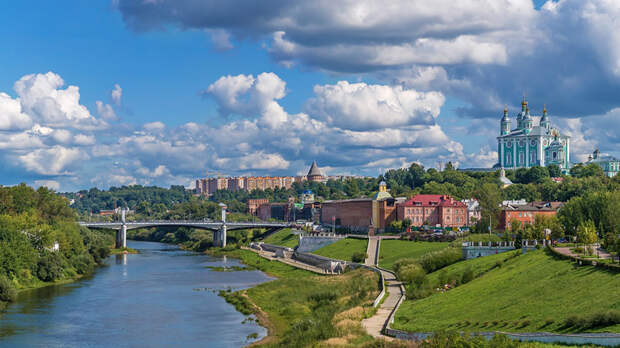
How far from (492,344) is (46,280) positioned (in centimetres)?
5769

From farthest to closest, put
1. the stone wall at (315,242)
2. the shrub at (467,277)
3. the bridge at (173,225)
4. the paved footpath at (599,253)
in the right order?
the bridge at (173,225)
the stone wall at (315,242)
the shrub at (467,277)
the paved footpath at (599,253)

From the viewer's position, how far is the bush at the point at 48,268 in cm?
7512

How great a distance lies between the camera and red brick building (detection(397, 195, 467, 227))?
392ft

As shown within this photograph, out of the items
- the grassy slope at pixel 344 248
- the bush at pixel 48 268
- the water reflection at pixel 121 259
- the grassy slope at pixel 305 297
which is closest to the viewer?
the grassy slope at pixel 305 297

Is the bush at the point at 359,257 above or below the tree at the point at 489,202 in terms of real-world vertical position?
below

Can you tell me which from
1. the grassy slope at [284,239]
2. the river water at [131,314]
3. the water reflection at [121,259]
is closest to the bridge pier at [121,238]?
the water reflection at [121,259]

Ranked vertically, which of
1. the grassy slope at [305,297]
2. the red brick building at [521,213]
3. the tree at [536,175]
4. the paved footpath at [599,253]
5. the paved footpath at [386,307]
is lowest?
the grassy slope at [305,297]

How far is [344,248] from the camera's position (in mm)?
102000

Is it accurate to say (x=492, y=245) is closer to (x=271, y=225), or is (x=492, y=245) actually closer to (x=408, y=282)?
(x=408, y=282)

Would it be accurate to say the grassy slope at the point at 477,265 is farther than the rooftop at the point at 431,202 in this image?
No

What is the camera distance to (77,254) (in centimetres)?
9000

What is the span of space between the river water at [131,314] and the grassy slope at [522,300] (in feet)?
38.9

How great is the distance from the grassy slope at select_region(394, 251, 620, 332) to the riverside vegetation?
35.4 m

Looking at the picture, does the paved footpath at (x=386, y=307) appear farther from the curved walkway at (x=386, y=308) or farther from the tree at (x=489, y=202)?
the tree at (x=489, y=202)
